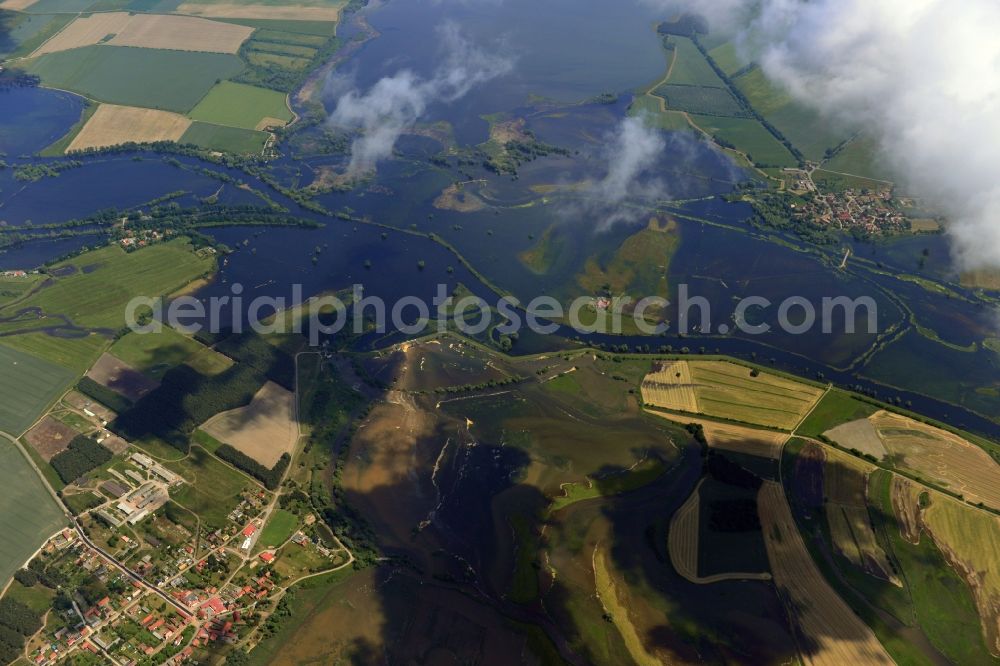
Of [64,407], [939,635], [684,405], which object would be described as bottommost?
[939,635]

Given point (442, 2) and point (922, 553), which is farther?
point (442, 2)

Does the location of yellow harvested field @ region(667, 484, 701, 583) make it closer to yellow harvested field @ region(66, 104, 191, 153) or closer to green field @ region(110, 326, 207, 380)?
green field @ region(110, 326, 207, 380)

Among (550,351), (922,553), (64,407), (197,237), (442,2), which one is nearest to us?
(922,553)

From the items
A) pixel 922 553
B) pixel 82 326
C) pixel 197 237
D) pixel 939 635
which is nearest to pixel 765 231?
pixel 922 553

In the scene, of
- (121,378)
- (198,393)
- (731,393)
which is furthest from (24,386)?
(731,393)

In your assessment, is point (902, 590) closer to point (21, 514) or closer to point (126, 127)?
point (21, 514)

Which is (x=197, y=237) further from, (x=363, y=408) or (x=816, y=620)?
(x=816, y=620)

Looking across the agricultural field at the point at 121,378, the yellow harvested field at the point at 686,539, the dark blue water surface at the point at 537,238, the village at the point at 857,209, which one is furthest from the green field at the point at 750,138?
the agricultural field at the point at 121,378
